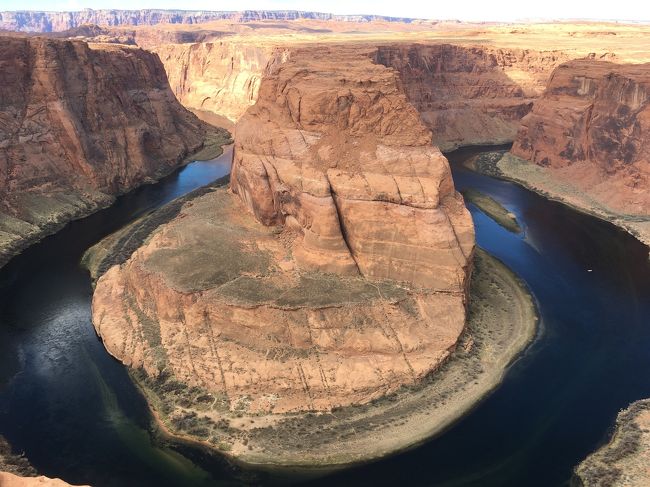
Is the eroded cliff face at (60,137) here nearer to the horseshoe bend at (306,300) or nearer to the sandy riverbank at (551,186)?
the horseshoe bend at (306,300)

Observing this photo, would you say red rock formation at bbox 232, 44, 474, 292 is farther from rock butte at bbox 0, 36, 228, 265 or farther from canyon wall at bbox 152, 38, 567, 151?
canyon wall at bbox 152, 38, 567, 151

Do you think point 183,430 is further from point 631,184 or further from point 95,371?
point 631,184

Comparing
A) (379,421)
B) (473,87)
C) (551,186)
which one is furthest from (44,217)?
(473,87)

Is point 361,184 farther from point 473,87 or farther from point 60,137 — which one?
point 473,87

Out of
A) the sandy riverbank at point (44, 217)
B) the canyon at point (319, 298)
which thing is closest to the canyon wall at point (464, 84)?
the sandy riverbank at point (44, 217)

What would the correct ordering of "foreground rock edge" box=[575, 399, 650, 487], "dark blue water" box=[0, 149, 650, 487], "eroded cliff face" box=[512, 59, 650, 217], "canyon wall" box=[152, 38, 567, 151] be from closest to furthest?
1. "foreground rock edge" box=[575, 399, 650, 487]
2. "dark blue water" box=[0, 149, 650, 487]
3. "eroded cliff face" box=[512, 59, 650, 217]
4. "canyon wall" box=[152, 38, 567, 151]

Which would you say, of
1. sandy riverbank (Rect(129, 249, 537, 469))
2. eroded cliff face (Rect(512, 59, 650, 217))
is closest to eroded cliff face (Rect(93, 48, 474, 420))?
sandy riverbank (Rect(129, 249, 537, 469))
